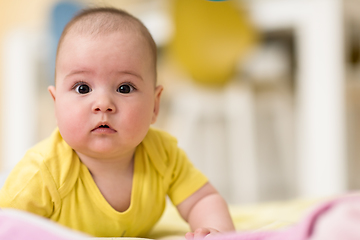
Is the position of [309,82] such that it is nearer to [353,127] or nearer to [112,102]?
[112,102]

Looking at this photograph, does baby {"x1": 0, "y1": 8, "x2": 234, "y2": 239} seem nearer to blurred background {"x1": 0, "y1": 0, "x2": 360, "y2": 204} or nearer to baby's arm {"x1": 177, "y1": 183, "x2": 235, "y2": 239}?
baby's arm {"x1": 177, "y1": 183, "x2": 235, "y2": 239}

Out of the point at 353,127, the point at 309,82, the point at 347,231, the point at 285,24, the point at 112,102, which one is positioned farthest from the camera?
the point at 353,127

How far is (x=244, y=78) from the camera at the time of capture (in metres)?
2.12

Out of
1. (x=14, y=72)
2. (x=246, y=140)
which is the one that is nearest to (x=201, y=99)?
(x=246, y=140)

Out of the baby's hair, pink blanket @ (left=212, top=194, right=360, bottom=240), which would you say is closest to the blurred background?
the baby's hair

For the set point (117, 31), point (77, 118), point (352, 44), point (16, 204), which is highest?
point (352, 44)

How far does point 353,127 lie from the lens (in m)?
3.03

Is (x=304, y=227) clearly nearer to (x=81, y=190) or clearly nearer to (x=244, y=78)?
(x=81, y=190)

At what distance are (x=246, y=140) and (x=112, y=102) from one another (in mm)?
1571

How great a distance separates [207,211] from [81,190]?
0.22m

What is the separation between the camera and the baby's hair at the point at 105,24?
63cm

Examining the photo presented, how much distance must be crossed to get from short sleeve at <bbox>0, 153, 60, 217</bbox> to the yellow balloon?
139 centimetres

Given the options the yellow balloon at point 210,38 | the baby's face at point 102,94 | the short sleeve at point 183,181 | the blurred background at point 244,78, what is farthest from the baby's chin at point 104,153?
the yellow balloon at point 210,38

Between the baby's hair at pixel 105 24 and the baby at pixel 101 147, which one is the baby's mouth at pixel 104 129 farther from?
the baby's hair at pixel 105 24
